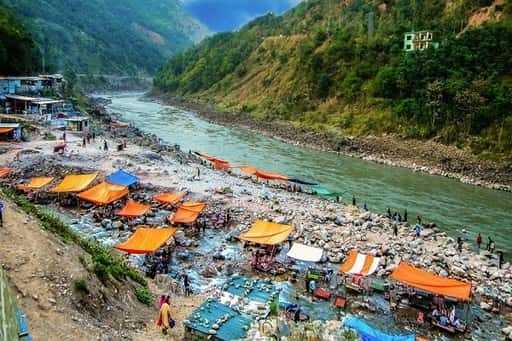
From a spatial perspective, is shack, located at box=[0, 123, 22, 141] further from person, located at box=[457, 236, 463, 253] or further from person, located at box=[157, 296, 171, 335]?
person, located at box=[457, 236, 463, 253]

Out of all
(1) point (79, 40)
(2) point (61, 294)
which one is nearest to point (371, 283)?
(2) point (61, 294)

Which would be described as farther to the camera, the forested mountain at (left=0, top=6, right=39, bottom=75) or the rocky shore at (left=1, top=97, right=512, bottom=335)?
the forested mountain at (left=0, top=6, right=39, bottom=75)

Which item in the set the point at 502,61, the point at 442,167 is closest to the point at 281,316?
the point at 442,167

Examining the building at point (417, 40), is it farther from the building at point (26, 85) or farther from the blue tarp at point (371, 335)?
the blue tarp at point (371, 335)

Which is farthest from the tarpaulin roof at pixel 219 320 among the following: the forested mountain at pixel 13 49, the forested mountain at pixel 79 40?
the forested mountain at pixel 79 40

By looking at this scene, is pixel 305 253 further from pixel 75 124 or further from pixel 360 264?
pixel 75 124

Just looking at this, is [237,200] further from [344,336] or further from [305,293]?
[344,336]

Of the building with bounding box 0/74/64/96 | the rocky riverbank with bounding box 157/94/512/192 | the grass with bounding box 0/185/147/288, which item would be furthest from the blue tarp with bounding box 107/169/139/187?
the building with bounding box 0/74/64/96
